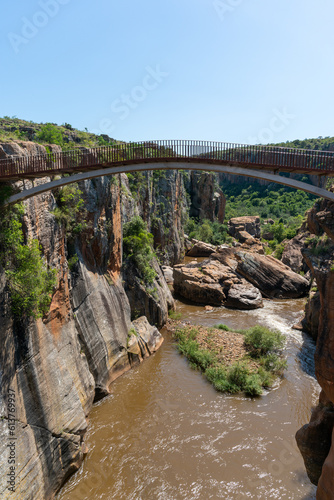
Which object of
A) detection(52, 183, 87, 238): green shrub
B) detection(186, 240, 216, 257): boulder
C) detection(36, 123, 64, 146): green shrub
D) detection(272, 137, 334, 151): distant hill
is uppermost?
detection(272, 137, 334, 151): distant hill

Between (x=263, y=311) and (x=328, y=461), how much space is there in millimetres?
19145

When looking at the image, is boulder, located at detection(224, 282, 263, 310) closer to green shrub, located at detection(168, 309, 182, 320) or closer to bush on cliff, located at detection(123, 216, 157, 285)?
green shrub, located at detection(168, 309, 182, 320)

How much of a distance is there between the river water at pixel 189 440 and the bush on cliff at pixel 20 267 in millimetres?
5564

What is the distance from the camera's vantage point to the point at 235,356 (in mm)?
16609

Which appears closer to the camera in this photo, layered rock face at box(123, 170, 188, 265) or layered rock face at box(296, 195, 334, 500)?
layered rock face at box(296, 195, 334, 500)

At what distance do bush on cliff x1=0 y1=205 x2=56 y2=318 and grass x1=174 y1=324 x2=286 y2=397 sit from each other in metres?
9.39

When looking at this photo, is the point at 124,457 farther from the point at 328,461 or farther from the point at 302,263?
the point at 302,263

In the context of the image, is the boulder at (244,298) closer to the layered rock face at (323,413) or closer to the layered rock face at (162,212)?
the layered rock face at (162,212)

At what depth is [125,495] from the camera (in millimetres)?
9211

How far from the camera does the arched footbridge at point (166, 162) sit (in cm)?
961

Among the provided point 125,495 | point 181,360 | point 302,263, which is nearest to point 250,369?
point 181,360

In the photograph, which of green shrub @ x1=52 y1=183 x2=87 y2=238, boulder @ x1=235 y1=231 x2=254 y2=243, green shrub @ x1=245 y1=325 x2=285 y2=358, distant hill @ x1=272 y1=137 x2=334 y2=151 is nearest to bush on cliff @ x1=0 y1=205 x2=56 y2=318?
green shrub @ x1=52 y1=183 x2=87 y2=238

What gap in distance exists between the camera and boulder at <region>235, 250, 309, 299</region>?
92.3 ft

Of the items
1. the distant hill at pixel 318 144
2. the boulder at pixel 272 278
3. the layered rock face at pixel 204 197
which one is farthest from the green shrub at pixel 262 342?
the distant hill at pixel 318 144
